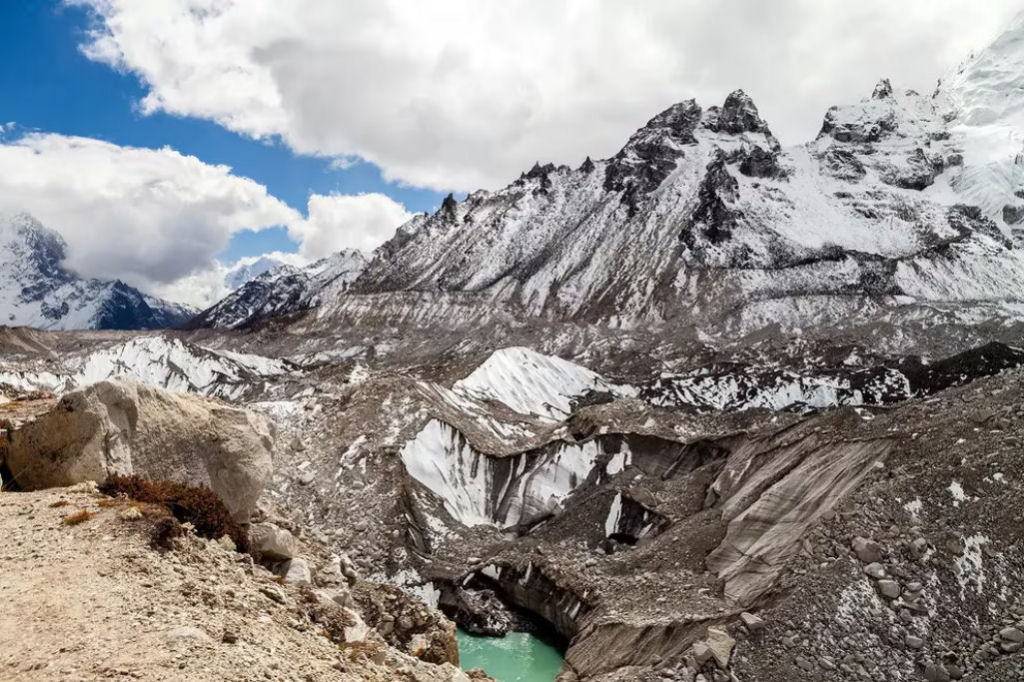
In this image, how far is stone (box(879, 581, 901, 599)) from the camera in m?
16.1

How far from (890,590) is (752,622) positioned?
10.0 ft

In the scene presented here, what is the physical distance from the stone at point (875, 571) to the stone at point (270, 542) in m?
12.6

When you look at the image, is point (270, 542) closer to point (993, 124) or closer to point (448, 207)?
point (448, 207)

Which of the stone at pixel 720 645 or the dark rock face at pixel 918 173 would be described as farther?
the dark rock face at pixel 918 173

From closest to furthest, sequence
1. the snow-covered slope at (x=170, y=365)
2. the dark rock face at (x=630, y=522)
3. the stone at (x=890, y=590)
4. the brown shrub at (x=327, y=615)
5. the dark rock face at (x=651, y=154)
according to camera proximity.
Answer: the brown shrub at (x=327, y=615), the stone at (x=890, y=590), the dark rock face at (x=630, y=522), the snow-covered slope at (x=170, y=365), the dark rock face at (x=651, y=154)

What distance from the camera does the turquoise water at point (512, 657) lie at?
2191 centimetres

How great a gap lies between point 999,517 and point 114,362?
7409 cm

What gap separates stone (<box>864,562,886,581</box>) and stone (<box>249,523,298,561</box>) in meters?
12.6

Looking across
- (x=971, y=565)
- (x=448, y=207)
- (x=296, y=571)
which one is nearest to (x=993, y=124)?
(x=448, y=207)

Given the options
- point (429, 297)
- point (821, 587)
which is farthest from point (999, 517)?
point (429, 297)

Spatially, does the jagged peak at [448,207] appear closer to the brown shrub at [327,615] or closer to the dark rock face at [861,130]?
the dark rock face at [861,130]

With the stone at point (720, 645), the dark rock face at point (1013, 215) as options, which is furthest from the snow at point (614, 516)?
the dark rock face at point (1013, 215)

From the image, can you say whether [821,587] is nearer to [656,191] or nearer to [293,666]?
[293,666]

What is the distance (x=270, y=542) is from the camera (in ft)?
41.7
